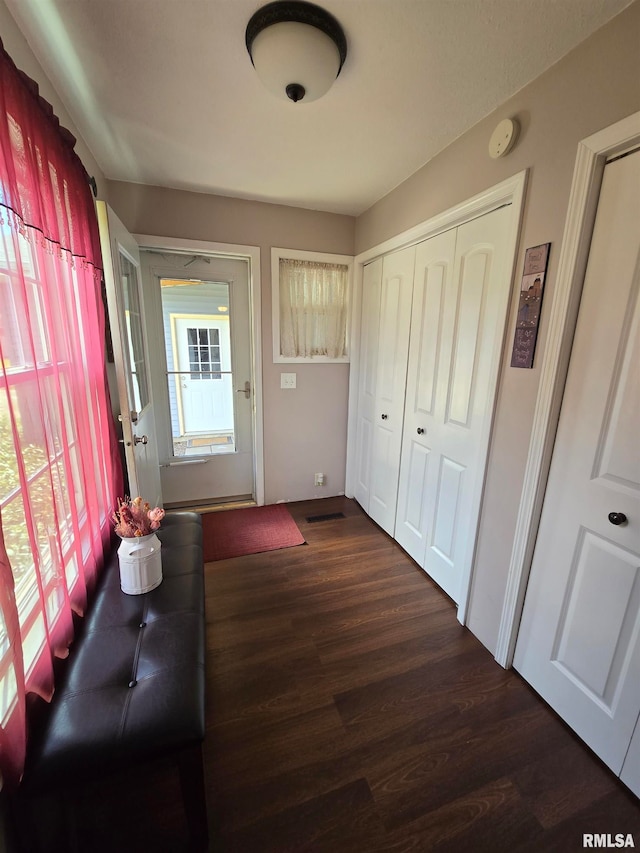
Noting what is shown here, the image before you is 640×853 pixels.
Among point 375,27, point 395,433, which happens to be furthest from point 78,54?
point 395,433

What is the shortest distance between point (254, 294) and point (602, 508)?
7.92 feet

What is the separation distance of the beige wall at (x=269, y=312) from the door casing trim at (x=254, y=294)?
0.04 meters

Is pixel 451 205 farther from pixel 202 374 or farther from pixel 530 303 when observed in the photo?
pixel 202 374

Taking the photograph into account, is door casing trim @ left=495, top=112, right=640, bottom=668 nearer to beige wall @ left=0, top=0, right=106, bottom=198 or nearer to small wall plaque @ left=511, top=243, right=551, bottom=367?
small wall plaque @ left=511, top=243, right=551, bottom=367

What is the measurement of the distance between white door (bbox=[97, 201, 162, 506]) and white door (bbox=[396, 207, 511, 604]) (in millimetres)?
1628

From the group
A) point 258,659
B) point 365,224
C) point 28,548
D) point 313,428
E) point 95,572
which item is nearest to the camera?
point 28,548

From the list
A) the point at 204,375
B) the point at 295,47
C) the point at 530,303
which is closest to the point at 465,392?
the point at 530,303

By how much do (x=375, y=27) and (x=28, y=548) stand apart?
6.22 ft

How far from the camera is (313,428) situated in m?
3.00

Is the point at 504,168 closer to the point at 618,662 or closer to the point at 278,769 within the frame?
the point at 618,662

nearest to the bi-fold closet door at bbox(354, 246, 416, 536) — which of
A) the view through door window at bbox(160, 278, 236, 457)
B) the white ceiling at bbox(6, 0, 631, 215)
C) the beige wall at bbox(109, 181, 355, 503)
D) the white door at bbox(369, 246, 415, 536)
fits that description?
the white door at bbox(369, 246, 415, 536)

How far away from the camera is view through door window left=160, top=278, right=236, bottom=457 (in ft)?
8.70

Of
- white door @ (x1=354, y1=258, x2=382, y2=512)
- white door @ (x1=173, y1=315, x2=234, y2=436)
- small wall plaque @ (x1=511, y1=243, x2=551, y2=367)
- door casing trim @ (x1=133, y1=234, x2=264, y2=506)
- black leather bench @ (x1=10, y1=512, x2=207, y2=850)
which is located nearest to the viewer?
black leather bench @ (x1=10, y1=512, x2=207, y2=850)

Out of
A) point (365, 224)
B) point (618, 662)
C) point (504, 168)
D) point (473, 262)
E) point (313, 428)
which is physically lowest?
point (618, 662)
